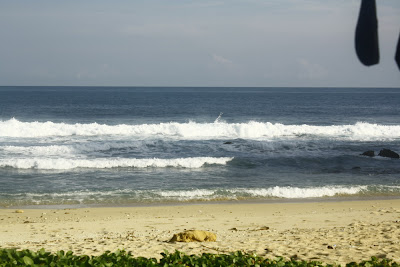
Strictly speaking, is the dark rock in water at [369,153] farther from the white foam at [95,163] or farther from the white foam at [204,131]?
the white foam at [95,163]

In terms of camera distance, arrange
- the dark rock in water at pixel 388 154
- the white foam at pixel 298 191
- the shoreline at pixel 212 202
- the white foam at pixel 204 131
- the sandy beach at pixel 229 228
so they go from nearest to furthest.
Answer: the sandy beach at pixel 229 228 → the shoreline at pixel 212 202 → the white foam at pixel 298 191 → the dark rock in water at pixel 388 154 → the white foam at pixel 204 131

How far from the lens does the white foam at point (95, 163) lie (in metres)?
18.8

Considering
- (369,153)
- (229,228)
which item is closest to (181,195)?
(229,228)

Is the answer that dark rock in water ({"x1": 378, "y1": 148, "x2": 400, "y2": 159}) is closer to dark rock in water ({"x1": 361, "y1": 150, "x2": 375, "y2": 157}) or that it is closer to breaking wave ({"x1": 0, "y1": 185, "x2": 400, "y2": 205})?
dark rock in water ({"x1": 361, "y1": 150, "x2": 375, "y2": 157})

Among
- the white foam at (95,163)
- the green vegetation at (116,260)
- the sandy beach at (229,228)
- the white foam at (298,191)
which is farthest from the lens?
the white foam at (95,163)

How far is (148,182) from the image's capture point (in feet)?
52.8

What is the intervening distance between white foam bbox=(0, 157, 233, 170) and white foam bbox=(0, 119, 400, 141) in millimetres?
9597

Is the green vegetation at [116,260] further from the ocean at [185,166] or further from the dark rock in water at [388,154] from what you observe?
the dark rock in water at [388,154]

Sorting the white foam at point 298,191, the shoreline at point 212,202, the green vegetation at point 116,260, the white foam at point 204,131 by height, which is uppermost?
the white foam at point 204,131

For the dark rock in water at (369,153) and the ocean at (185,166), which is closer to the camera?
the ocean at (185,166)

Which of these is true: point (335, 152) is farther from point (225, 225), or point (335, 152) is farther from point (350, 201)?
point (225, 225)

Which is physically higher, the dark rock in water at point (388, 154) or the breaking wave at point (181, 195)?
the dark rock in water at point (388, 154)

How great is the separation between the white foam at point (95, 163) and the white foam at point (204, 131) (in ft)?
31.5

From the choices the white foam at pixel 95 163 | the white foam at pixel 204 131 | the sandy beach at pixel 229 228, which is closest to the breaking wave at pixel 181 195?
the sandy beach at pixel 229 228
